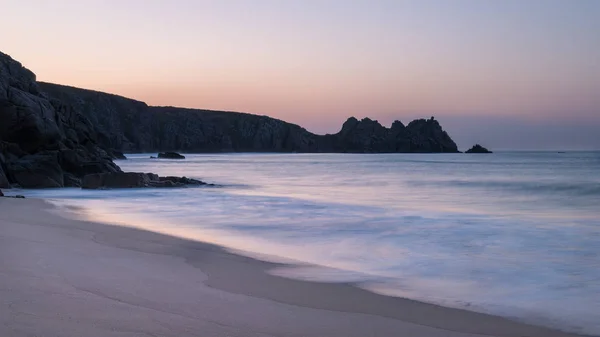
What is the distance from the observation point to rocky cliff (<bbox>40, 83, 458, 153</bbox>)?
138 m

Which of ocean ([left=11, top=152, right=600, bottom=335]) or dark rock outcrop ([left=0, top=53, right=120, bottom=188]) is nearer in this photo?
ocean ([left=11, top=152, right=600, bottom=335])

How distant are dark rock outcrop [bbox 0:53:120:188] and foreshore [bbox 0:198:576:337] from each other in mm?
16745

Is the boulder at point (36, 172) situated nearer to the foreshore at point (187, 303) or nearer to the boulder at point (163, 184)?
the boulder at point (163, 184)

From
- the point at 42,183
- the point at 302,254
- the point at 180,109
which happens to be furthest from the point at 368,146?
the point at 302,254

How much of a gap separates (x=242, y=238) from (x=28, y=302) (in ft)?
19.1

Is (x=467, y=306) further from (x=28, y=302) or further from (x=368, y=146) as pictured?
(x=368, y=146)

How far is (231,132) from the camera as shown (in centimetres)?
17462

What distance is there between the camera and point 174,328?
12.7 ft

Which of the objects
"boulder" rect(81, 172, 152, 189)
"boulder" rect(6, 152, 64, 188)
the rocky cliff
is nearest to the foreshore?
"boulder" rect(6, 152, 64, 188)

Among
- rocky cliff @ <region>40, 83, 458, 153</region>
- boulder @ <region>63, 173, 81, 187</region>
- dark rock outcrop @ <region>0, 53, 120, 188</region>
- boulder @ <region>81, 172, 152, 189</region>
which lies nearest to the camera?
dark rock outcrop @ <region>0, 53, 120, 188</region>

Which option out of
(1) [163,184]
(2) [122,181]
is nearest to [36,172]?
(2) [122,181]

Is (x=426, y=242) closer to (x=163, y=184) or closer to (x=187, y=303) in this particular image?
(x=187, y=303)

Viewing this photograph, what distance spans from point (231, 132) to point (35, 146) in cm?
14859

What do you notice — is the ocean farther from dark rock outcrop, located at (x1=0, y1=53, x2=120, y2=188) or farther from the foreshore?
dark rock outcrop, located at (x1=0, y1=53, x2=120, y2=188)
